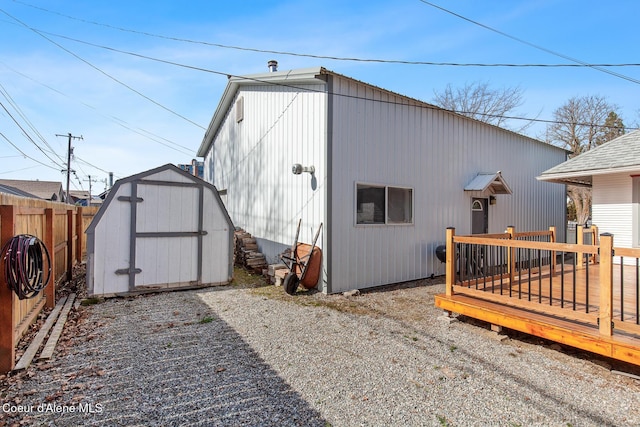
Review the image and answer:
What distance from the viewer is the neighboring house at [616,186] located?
6.68m

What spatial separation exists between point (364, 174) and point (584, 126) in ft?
78.9

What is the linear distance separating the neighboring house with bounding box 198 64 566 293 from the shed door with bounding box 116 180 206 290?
1.99 meters

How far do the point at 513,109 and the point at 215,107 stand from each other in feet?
65.0

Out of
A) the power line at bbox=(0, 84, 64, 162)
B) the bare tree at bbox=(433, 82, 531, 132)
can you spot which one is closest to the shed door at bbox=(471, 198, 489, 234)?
the bare tree at bbox=(433, 82, 531, 132)

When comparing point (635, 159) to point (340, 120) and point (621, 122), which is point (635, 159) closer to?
point (340, 120)

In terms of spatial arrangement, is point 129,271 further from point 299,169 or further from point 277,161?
point 277,161

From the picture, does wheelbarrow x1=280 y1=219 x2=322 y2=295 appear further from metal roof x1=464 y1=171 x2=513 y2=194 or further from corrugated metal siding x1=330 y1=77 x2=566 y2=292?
metal roof x1=464 y1=171 x2=513 y2=194

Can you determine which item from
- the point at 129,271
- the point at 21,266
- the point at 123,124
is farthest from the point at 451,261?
the point at 123,124

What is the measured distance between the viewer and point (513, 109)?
874 inches

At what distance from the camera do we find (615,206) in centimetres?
705

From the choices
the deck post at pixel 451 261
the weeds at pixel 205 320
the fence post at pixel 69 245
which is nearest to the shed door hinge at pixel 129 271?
the weeds at pixel 205 320

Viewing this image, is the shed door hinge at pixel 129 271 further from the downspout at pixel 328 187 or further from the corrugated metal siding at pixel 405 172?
the corrugated metal siding at pixel 405 172

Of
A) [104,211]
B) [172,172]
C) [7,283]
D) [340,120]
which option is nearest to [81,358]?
[7,283]

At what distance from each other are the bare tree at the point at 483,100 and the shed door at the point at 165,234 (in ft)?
67.7
